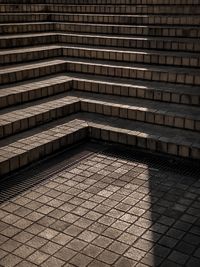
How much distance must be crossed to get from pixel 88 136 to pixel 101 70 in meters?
1.41

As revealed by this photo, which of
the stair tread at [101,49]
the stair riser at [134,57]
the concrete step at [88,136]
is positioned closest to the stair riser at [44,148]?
the concrete step at [88,136]

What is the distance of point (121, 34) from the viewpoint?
7.39 meters

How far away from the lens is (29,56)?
6660 millimetres

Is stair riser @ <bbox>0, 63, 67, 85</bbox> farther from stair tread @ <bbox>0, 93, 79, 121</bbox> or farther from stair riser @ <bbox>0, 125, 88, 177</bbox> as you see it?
stair riser @ <bbox>0, 125, 88, 177</bbox>

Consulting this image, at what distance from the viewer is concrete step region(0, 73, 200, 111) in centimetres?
546

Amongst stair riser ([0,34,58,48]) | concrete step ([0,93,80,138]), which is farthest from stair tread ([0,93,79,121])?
stair riser ([0,34,58,48])

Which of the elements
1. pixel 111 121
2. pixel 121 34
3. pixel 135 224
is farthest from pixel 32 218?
pixel 121 34

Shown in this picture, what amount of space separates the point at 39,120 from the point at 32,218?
1.86 metres

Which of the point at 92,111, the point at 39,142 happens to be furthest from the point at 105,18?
the point at 39,142

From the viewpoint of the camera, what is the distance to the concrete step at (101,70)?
19.1 ft

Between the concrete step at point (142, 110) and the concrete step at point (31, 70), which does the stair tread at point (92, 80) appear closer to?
the concrete step at point (31, 70)

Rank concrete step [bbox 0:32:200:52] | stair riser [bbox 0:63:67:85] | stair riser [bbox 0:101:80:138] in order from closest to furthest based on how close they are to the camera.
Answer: stair riser [bbox 0:101:80:138]
stair riser [bbox 0:63:67:85]
concrete step [bbox 0:32:200:52]

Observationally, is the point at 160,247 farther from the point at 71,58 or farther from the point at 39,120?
the point at 71,58

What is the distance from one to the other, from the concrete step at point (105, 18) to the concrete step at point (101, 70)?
1261 millimetres
